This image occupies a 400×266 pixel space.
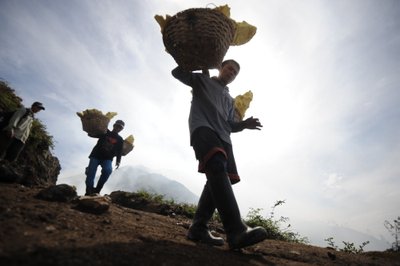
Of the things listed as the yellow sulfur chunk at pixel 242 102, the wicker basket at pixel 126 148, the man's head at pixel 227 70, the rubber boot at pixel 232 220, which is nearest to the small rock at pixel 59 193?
the rubber boot at pixel 232 220

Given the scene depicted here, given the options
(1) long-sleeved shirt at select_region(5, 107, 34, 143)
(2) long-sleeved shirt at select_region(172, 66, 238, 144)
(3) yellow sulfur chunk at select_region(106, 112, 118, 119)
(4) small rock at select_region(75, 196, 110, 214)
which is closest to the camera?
(4) small rock at select_region(75, 196, 110, 214)

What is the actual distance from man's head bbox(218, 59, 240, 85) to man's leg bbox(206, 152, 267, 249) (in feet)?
4.12

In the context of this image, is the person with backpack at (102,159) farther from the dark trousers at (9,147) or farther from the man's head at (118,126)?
the dark trousers at (9,147)

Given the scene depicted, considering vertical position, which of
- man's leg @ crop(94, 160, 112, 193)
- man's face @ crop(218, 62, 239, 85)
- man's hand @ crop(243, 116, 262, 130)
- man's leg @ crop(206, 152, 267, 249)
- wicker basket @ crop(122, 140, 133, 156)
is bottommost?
man's leg @ crop(206, 152, 267, 249)

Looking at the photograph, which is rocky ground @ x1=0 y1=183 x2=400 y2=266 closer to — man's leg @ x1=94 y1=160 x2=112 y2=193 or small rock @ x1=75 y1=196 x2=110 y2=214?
small rock @ x1=75 y1=196 x2=110 y2=214

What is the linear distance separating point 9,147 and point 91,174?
5.72ft

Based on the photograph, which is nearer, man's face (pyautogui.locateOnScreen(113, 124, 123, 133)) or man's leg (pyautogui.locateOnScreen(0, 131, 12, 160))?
man's leg (pyautogui.locateOnScreen(0, 131, 12, 160))

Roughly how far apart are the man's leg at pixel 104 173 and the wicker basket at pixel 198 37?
4.12m

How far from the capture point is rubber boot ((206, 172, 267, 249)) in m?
2.10

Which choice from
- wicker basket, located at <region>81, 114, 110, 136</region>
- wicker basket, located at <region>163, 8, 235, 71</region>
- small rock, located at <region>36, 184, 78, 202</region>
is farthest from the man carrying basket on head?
wicker basket, located at <region>81, 114, 110, 136</region>

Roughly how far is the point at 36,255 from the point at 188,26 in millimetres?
2266

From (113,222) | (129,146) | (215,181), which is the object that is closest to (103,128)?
(129,146)

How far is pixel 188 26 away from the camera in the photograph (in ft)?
8.64

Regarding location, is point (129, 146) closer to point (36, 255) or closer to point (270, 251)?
point (270, 251)
